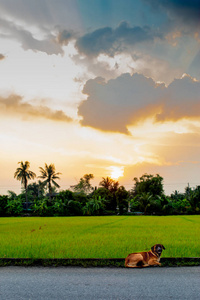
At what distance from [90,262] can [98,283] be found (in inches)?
60.3

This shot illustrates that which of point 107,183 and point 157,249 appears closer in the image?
point 157,249

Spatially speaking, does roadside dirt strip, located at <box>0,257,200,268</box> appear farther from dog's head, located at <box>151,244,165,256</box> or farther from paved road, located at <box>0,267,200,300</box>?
dog's head, located at <box>151,244,165,256</box>

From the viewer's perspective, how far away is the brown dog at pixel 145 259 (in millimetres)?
6262

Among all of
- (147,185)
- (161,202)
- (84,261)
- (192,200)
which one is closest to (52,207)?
(161,202)

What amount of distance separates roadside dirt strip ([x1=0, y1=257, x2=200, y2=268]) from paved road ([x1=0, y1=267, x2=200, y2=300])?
0.28 metres

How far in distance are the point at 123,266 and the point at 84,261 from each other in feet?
3.20

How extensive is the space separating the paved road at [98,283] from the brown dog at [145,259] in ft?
0.65

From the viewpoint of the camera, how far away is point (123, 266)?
6.37 metres

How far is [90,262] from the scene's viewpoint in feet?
21.7

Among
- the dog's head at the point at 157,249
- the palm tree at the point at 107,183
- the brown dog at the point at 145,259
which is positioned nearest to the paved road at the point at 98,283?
the brown dog at the point at 145,259

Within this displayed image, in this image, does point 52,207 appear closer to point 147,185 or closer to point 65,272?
point 147,185

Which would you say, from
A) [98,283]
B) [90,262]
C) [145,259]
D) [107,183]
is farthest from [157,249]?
[107,183]

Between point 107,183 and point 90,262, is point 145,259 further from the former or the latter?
point 107,183

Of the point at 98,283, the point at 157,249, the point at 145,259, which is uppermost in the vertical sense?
the point at 157,249
